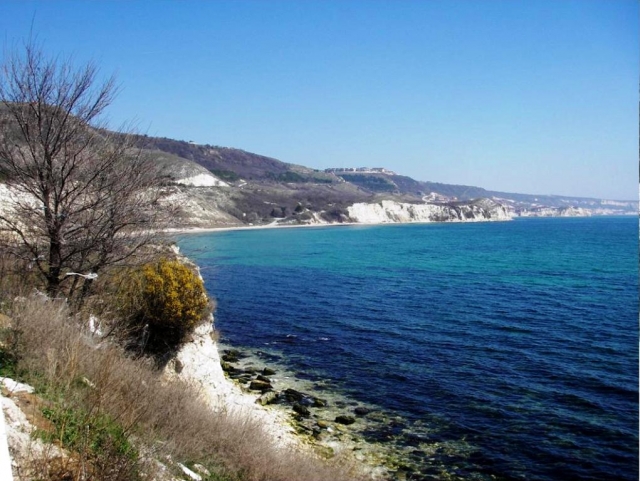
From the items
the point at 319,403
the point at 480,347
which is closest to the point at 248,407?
the point at 319,403

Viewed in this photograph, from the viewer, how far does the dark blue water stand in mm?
13836

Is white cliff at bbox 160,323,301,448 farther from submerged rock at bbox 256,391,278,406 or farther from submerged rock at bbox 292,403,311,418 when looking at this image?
submerged rock at bbox 292,403,311,418

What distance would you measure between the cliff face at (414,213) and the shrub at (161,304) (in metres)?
147

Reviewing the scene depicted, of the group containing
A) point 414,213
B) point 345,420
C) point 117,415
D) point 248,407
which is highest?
point 414,213

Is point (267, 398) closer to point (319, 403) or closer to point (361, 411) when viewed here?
point (319, 403)

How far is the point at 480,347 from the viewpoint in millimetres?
22047

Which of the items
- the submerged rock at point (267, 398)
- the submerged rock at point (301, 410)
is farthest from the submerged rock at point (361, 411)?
the submerged rock at point (267, 398)

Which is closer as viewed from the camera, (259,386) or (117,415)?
(117,415)

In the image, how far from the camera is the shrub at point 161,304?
42.6 ft

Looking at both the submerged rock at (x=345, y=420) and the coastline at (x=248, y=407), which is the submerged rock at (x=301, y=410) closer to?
the coastline at (x=248, y=407)

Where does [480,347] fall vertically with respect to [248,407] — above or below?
below

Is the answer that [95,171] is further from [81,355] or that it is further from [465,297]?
[465,297]

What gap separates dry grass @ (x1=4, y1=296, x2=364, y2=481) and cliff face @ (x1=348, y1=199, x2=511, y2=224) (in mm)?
152466

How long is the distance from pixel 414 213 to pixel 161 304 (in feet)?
556
